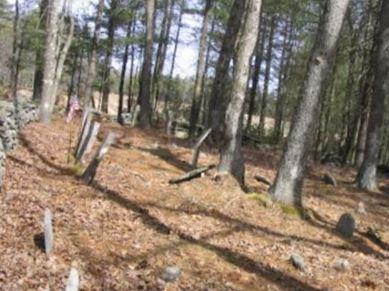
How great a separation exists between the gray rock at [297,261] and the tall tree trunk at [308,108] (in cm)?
287

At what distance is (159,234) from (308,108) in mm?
4177

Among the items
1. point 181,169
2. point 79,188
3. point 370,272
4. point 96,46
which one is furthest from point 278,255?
point 96,46

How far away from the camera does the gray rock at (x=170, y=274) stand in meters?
6.98

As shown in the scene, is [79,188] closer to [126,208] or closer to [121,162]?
[126,208]

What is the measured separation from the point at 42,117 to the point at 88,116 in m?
5.12

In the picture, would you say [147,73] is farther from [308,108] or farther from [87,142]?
[308,108]

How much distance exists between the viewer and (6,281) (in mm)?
6215

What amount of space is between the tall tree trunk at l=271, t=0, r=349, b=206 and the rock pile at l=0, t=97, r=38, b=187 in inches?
208

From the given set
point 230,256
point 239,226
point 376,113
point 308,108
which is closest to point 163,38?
point 376,113

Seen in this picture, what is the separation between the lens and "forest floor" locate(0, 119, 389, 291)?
697cm

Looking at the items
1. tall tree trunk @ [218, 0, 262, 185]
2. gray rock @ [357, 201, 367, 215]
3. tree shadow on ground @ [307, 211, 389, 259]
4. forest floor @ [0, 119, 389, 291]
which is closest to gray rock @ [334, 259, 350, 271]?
forest floor @ [0, 119, 389, 291]

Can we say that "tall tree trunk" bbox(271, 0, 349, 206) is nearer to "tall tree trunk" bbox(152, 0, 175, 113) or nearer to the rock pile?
the rock pile

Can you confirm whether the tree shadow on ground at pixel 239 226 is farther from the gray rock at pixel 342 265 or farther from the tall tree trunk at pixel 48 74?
the tall tree trunk at pixel 48 74

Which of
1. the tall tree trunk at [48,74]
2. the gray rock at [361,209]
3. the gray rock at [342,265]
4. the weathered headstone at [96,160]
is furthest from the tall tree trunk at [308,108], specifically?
the tall tree trunk at [48,74]
